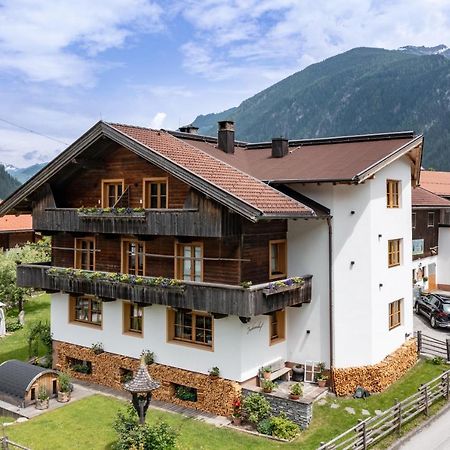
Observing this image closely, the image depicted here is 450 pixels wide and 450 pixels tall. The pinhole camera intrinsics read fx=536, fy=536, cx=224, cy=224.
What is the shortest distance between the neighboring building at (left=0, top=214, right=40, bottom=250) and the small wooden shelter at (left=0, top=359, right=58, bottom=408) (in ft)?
96.0

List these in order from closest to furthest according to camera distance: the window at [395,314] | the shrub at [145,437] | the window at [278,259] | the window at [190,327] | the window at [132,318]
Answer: the shrub at [145,437] < the window at [190,327] < the window at [278,259] < the window at [132,318] < the window at [395,314]

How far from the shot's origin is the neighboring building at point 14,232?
51.2m

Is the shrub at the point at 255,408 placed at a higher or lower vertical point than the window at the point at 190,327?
lower

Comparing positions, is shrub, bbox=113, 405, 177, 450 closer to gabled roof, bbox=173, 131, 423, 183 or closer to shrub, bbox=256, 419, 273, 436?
shrub, bbox=256, 419, 273, 436

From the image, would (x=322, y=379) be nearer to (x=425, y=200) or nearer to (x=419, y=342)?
(x=419, y=342)

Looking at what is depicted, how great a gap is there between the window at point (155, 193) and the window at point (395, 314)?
36.6 feet

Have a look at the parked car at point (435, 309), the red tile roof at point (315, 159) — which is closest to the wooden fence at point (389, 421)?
the red tile roof at point (315, 159)

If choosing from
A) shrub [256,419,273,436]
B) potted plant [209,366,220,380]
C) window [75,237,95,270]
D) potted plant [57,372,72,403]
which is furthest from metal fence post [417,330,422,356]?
potted plant [57,372,72,403]

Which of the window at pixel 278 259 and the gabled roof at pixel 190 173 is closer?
the gabled roof at pixel 190 173

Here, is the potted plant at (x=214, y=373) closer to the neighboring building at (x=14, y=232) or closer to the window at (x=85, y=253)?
the window at (x=85, y=253)

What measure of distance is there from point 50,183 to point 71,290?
510cm

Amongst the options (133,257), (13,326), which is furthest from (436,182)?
(13,326)

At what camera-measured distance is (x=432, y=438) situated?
60.5ft

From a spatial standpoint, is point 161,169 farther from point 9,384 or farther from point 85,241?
point 9,384
